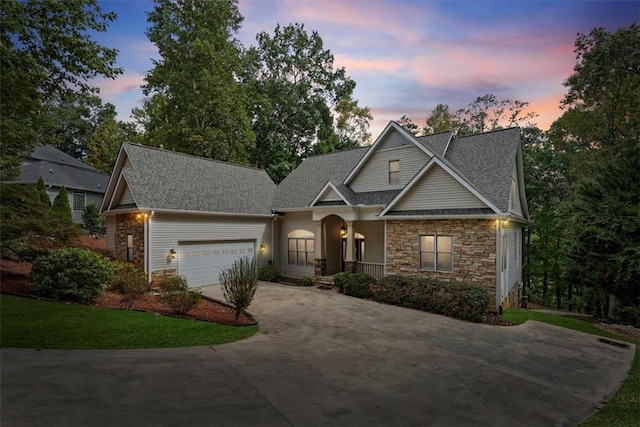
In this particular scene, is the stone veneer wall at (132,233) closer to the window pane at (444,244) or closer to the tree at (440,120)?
the window pane at (444,244)

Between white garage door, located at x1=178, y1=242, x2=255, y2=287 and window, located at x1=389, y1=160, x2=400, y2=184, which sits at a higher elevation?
window, located at x1=389, y1=160, x2=400, y2=184

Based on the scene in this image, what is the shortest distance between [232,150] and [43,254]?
18.5 meters

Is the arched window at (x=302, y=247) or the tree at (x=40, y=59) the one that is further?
the arched window at (x=302, y=247)

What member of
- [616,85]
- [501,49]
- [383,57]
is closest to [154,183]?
[383,57]

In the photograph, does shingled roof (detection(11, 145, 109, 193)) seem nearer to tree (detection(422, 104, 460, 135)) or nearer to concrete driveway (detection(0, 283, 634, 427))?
concrete driveway (detection(0, 283, 634, 427))

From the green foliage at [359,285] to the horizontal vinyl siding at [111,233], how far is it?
11.5 meters

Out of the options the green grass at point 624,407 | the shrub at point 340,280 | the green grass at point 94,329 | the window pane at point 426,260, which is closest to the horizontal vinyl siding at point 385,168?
the window pane at point 426,260

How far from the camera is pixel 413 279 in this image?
13844mm

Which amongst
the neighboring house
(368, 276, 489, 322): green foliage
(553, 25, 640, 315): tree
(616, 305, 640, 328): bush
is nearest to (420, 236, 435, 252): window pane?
(368, 276, 489, 322): green foliage

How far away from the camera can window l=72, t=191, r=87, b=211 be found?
2977cm

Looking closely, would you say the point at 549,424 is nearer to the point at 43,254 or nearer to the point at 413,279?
the point at 413,279

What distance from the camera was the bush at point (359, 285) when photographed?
49.4 ft

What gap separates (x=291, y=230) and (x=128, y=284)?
32.9 ft

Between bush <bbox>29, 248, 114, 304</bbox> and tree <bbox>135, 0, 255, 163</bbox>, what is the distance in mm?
16657
